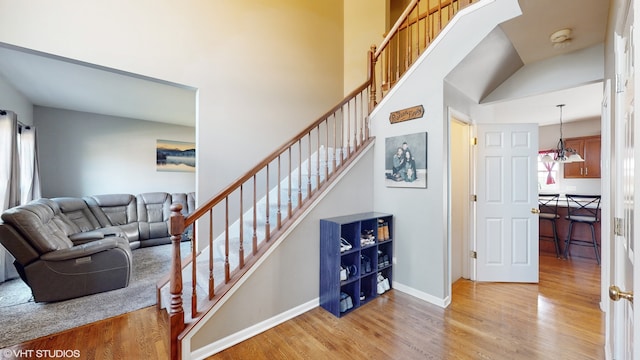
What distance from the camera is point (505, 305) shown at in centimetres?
257

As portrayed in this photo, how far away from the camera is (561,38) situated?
253cm

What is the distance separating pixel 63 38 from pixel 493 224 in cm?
482

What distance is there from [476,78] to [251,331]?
11.3 ft

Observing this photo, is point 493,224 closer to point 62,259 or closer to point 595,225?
point 595,225

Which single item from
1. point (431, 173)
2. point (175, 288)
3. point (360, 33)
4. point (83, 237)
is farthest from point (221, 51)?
point (83, 237)

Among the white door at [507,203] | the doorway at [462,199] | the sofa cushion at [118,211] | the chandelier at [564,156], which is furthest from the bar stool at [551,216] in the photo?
the sofa cushion at [118,211]

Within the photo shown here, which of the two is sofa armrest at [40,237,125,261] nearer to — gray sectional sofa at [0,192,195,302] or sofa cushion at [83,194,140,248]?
gray sectional sofa at [0,192,195,302]

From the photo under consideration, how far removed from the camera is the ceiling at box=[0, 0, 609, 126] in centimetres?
226

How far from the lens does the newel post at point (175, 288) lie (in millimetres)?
1713

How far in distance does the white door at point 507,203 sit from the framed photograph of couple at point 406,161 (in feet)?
3.52

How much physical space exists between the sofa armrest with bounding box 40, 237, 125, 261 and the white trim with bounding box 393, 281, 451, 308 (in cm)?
324

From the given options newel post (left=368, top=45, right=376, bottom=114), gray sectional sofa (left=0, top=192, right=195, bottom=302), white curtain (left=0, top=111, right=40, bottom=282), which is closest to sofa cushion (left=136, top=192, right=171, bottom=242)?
gray sectional sofa (left=0, top=192, right=195, bottom=302)

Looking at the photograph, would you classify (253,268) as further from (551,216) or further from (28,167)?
(551,216)

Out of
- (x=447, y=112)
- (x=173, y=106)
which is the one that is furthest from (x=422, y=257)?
(x=173, y=106)
